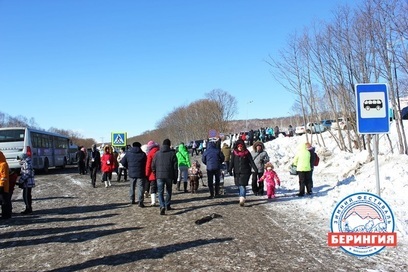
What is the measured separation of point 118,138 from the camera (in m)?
24.5

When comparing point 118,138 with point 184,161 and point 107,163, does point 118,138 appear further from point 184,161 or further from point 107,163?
point 184,161

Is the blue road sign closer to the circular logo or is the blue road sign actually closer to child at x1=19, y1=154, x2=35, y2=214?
the circular logo

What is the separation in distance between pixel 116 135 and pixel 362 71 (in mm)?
15085

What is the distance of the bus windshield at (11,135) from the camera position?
23578 millimetres

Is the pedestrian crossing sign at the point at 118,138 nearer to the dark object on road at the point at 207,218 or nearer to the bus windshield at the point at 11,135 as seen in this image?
the bus windshield at the point at 11,135

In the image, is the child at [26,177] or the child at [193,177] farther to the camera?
the child at [193,177]

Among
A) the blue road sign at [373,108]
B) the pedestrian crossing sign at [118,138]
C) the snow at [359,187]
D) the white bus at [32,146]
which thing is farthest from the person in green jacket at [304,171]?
the pedestrian crossing sign at [118,138]

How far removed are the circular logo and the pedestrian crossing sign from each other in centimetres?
2097

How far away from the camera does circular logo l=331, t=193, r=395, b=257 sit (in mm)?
4555

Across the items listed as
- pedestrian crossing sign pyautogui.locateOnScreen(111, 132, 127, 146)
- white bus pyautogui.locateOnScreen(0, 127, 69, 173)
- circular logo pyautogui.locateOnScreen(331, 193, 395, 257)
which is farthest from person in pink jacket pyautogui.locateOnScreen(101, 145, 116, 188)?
circular logo pyautogui.locateOnScreen(331, 193, 395, 257)

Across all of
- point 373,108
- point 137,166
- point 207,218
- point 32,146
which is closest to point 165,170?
point 137,166

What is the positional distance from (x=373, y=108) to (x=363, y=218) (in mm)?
2392

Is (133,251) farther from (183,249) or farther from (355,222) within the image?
(355,222)

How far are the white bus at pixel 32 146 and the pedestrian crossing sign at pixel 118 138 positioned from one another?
4968mm
